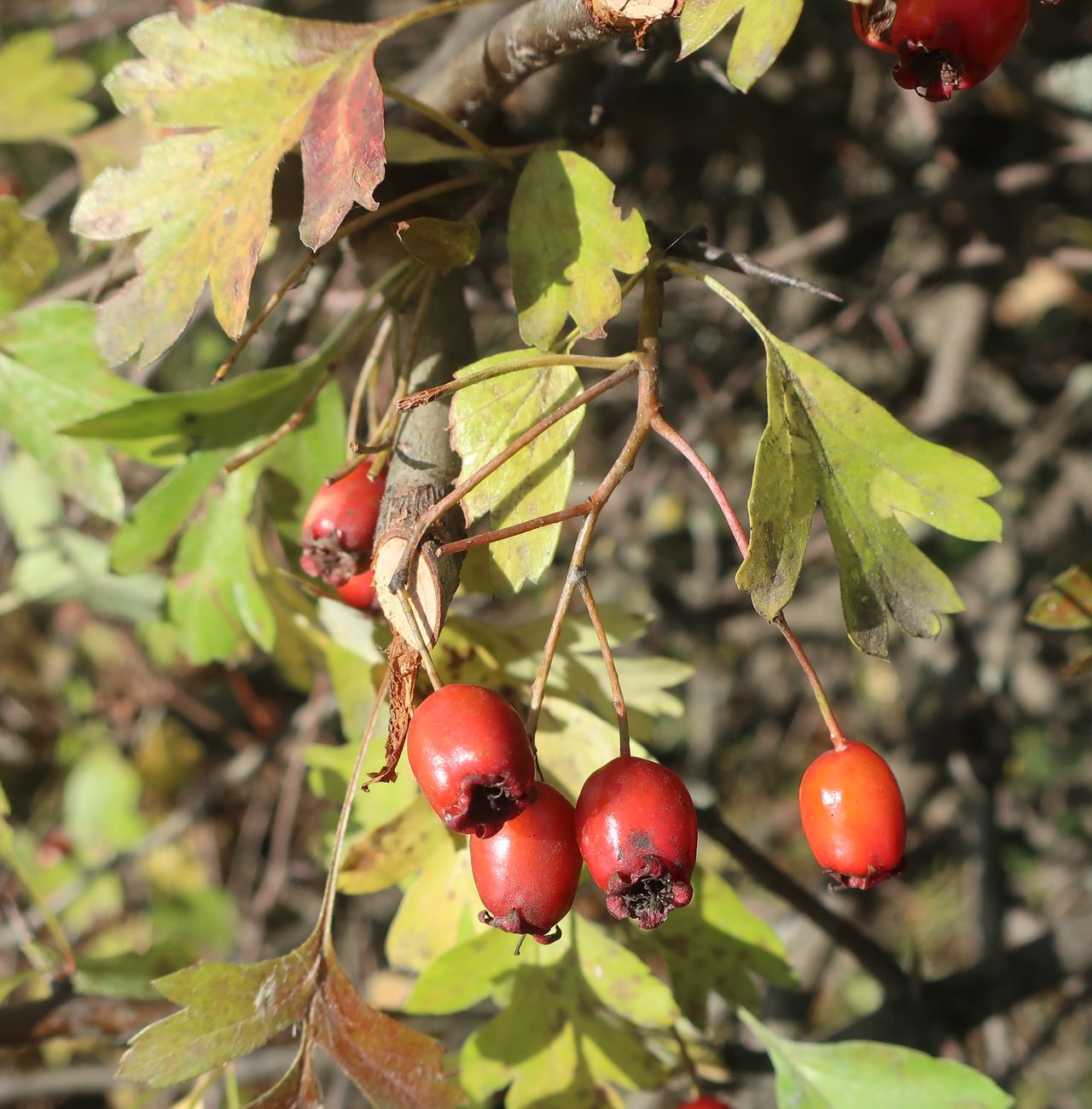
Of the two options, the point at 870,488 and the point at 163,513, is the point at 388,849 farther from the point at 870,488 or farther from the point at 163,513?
the point at 870,488

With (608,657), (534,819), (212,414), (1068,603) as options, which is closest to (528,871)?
(534,819)

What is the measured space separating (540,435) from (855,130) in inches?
70.2

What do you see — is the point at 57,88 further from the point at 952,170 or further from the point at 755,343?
the point at 952,170

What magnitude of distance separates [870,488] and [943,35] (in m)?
0.34

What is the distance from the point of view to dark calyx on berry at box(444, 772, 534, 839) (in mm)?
716

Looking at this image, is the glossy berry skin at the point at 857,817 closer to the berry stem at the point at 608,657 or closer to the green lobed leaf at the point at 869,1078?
the berry stem at the point at 608,657

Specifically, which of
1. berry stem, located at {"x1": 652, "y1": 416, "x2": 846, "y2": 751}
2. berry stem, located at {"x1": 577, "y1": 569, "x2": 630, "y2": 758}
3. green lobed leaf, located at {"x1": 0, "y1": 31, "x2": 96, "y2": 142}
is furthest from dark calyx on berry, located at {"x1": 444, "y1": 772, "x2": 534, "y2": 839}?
green lobed leaf, located at {"x1": 0, "y1": 31, "x2": 96, "y2": 142}

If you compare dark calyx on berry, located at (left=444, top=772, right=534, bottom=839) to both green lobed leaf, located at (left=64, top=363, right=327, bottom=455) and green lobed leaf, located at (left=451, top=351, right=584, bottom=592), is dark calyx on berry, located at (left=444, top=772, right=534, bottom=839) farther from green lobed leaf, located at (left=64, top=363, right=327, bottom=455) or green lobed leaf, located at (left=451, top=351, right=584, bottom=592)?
green lobed leaf, located at (left=64, top=363, right=327, bottom=455)

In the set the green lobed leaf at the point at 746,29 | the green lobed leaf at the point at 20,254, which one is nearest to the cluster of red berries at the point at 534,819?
the green lobed leaf at the point at 746,29

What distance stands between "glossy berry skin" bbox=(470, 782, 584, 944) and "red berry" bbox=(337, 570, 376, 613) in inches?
11.1

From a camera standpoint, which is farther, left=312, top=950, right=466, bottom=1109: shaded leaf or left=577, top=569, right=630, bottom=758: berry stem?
left=312, top=950, right=466, bottom=1109: shaded leaf

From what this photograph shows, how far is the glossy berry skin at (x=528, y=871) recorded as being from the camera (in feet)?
2.50

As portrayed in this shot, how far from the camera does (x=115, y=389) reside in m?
1.23

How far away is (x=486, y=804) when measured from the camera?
29.0 inches
